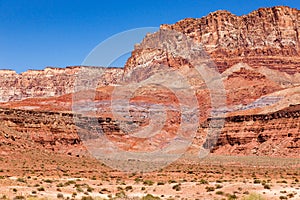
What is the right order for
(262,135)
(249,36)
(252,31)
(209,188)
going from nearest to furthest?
(209,188) < (262,135) < (249,36) < (252,31)

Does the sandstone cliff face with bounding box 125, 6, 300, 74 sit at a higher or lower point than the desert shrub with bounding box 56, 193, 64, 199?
higher

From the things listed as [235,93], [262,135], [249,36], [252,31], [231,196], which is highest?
[252,31]

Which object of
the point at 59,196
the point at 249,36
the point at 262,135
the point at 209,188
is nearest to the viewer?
the point at 59,196

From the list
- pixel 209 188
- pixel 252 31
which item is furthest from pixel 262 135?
pixel 252 31

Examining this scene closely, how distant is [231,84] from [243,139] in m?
61.4

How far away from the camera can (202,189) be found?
30609 mm

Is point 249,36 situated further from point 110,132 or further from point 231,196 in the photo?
point 231,196

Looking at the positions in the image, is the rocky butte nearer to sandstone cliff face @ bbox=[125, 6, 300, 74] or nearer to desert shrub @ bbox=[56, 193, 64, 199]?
sandstone cliff face @ bbox=[125, 6, 300, 74]

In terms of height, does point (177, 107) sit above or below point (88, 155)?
above

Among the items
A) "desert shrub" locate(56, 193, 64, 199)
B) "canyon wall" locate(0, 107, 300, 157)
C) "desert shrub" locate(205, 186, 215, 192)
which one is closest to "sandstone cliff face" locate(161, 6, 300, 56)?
"canyon wall" locate(0, 107, 300, 157)

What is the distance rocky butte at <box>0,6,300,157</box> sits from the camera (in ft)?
237

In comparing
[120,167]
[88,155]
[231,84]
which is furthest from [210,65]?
[120,167]

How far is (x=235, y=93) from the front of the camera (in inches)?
5261

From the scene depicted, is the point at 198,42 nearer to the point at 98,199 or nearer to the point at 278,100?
the point at 278,100
